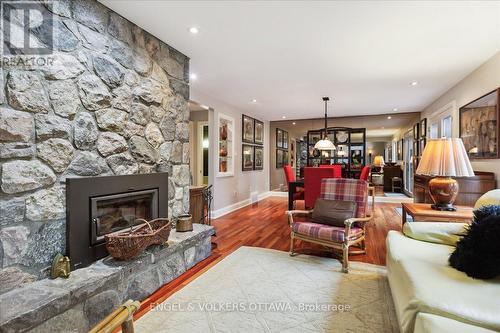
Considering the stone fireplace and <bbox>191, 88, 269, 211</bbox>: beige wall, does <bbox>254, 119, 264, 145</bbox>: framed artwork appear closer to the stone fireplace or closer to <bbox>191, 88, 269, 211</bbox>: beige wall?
<bbox>191, 88, 269, 211</bbox>: beige wall

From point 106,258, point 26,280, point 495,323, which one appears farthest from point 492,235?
point 26,280

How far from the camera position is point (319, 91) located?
187 inches

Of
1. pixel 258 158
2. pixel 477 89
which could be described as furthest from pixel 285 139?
pixel 477 89

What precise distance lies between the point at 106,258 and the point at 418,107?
268 inches

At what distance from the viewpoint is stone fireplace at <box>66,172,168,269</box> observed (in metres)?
1.97

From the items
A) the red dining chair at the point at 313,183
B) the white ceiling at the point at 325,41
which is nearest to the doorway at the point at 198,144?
the white ceiling at the point at 325,41

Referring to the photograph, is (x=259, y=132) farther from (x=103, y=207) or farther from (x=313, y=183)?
(x=103, y=207)

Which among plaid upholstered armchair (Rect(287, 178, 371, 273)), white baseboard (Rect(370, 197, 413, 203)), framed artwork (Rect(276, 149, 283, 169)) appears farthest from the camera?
framed artwork (Rect(276, 149, 283, 169))

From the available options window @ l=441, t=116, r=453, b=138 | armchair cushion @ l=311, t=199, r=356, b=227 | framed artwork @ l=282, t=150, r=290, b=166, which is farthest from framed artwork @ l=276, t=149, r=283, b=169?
armchair cushion @ l=311, t=199, r=356, b=227

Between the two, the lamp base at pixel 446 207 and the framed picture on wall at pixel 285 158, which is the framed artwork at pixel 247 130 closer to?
the framed picture on wall at pixel 285 158

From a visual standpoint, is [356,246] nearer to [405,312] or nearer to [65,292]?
[405,312]

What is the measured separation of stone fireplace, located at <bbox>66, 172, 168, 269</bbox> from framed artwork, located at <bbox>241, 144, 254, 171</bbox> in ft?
12.6

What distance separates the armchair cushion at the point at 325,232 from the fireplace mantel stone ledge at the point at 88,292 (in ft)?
4.25

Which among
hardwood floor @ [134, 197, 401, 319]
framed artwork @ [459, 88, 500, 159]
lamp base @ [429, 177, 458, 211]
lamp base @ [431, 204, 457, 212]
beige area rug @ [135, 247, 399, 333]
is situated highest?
framed artwork @ [459, 88, 500, 159]
